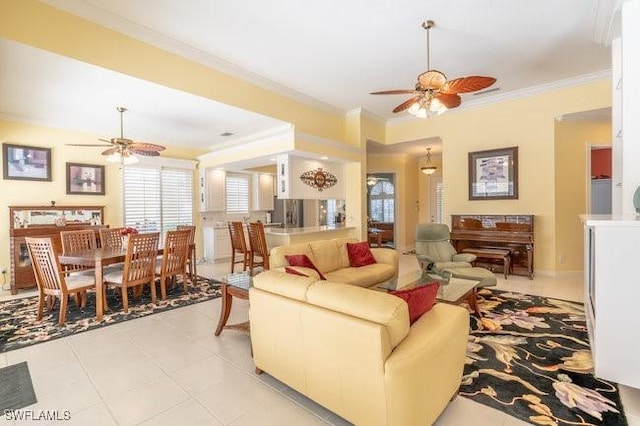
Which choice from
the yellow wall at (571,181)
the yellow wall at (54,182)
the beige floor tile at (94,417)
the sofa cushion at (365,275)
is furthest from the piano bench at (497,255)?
the yellow wall at (54,182)

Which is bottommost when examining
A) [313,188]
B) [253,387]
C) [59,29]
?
[253,387]

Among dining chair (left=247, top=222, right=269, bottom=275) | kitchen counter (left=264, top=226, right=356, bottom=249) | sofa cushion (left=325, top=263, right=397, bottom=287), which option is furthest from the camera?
kitchen counter (left=264, top=226, right=356, bottom=249)

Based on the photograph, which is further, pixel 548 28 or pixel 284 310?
pixel 548 28

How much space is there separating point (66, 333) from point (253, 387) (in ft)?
7.83

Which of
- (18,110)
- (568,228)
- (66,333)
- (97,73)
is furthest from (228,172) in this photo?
(568,228)

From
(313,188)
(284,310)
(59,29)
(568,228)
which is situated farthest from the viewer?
(313,188)

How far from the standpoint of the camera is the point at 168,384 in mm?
2258

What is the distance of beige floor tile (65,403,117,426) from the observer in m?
1.86

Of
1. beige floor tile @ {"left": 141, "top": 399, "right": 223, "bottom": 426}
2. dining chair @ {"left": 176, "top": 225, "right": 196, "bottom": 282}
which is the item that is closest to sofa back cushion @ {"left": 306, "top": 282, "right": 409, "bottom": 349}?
beige floor tile @ {"left": 141, "top": 399, "right": 223, "bottom": 426}

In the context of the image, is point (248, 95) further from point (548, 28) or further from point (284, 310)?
point (548, 28)

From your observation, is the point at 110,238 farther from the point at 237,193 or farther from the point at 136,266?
the point at 237,193

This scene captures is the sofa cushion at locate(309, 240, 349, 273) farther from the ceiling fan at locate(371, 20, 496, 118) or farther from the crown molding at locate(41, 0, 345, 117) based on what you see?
the crown molding at locate(41, 0, 345, 117)

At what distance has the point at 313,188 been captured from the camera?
20.2ft

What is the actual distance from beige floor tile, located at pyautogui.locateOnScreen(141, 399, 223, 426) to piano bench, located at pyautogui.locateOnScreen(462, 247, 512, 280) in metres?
4.91
